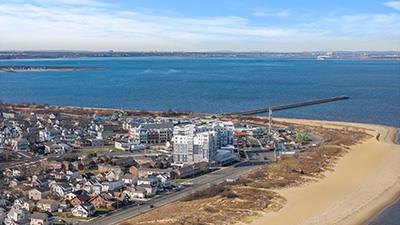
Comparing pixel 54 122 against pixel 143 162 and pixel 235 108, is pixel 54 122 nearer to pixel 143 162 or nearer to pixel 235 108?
pixel 143 162

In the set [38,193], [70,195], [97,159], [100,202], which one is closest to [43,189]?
[38,193]

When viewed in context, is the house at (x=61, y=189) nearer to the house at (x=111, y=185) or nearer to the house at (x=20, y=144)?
the house at (x=111, y=185)

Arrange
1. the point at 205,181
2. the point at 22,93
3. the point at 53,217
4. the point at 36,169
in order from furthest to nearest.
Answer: the point at 22,93 < the point at 36,169 < the point at 205,181 < the point at 53,217

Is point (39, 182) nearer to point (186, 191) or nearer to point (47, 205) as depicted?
point (47, 205)

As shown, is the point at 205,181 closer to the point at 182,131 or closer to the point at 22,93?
the point at 182,131

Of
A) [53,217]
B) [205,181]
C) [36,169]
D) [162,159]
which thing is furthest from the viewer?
[162,159]

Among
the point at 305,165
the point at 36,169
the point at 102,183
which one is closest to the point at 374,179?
the point at 305,165

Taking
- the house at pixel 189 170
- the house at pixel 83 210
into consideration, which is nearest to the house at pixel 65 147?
the house at pixel 189 170

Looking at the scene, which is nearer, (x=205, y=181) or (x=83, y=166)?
(x=205, y=181)
